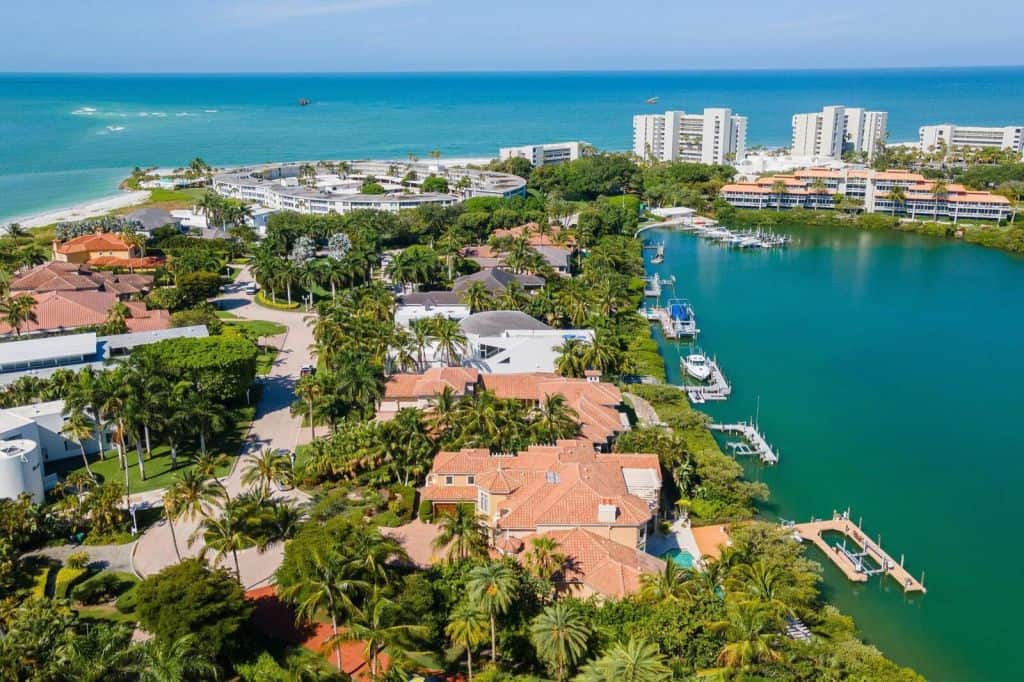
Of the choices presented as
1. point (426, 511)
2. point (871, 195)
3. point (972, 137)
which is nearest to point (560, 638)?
point (426, 511)

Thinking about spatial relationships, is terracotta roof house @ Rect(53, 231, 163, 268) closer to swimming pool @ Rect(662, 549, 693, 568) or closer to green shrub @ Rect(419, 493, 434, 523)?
green shrub @ Rect(419, 493, 434, 523)

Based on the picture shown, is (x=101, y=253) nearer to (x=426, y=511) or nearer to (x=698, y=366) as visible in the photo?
(x=698, y=366)

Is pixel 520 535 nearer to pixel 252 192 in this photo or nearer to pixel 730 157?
pixel 252 192

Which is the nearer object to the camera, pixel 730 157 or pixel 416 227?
pixel 416 227

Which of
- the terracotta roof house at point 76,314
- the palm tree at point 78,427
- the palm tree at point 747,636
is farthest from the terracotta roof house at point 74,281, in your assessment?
the palm tree at point 747,636

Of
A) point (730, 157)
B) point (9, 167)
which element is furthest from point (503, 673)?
point (9, 167)

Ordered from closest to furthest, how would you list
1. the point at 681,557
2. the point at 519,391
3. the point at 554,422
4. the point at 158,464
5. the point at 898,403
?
the point at 681,557 < the point at 554,422 < the point at 158,464 < the point at 519,391 < the point at 898,403
